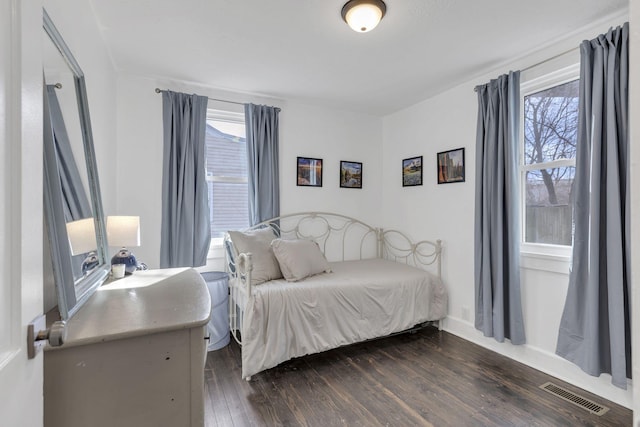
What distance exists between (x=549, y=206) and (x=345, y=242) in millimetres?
2100

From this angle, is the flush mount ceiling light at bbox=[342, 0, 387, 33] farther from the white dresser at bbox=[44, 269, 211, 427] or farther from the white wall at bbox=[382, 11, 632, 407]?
the white dresser at bbox=[44, 269, 211, 427]

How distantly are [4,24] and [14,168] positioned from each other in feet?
1.00

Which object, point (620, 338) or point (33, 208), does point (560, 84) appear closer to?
point (620, 338)

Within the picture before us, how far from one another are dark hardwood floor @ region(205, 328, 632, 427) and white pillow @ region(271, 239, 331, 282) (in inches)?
27.8

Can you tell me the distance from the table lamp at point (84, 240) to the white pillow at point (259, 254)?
4.02 feet

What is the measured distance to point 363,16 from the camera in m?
1.89

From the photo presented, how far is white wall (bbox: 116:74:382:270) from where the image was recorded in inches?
115

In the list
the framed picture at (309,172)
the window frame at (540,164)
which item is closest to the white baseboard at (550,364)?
the window frame at (540,164)

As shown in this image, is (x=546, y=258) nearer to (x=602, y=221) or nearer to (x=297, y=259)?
(x=602, y=221)

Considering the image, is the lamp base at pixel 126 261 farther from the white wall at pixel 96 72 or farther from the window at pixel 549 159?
the window at pixel 549 159

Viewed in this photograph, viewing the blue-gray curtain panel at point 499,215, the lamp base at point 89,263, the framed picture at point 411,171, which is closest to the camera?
the lamp base at point 89,263

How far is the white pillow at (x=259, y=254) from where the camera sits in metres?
2.72

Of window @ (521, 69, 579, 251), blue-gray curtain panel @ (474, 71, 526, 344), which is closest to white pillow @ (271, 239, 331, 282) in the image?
blue-gray curtain panel @ (474, 71, 526, 344)

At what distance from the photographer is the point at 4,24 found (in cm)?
69
